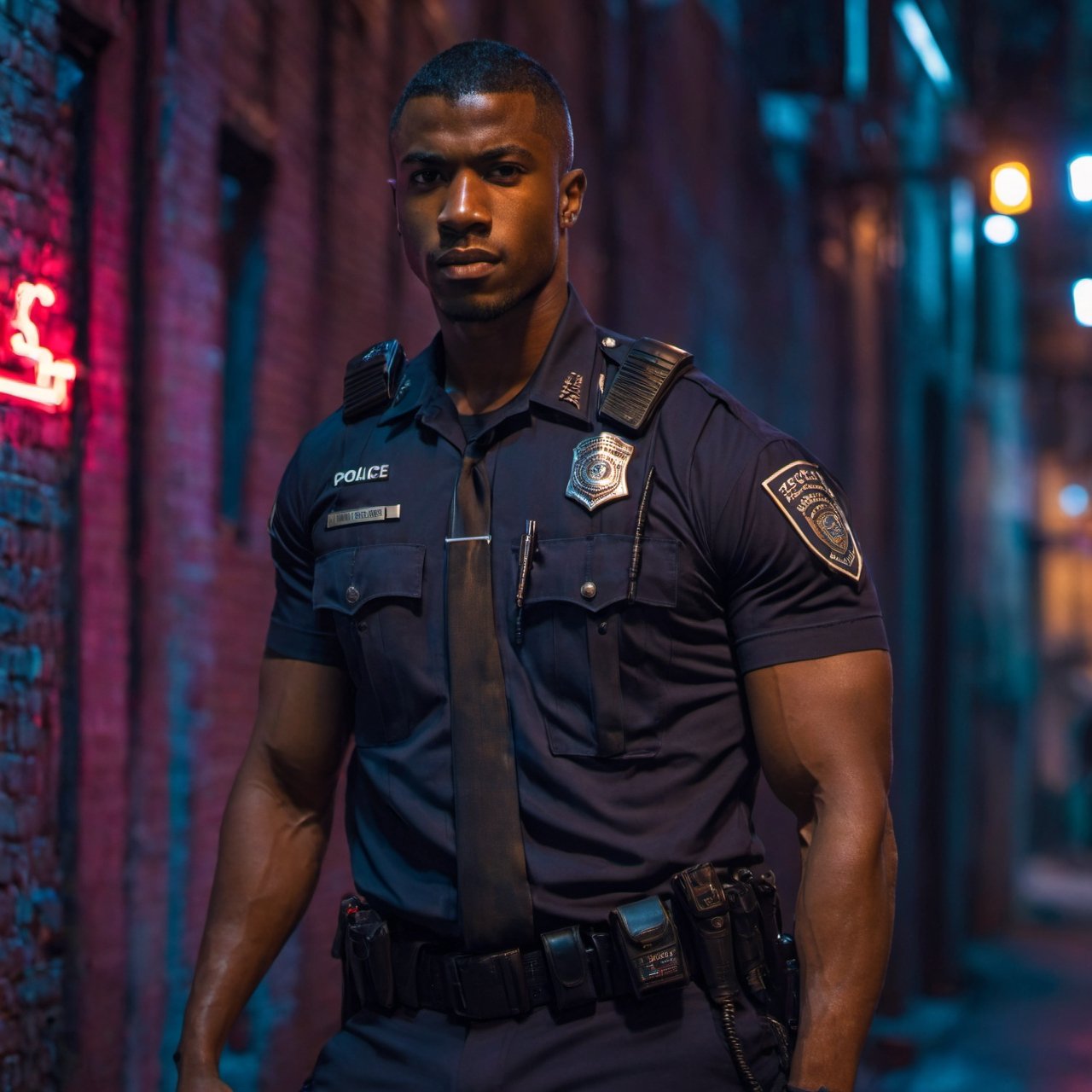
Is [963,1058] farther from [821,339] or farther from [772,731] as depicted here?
[772,731]

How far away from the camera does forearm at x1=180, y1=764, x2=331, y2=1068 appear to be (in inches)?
82.7

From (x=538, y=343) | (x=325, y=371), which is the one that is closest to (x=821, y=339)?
(x=325, y=371)

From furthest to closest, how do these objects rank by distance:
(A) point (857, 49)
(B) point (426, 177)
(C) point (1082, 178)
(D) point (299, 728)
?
1. (C) point (1082, 178)
2. (A) point (857, 49)
3. (D) point (299, 728)
4. (B) point (426, 177)

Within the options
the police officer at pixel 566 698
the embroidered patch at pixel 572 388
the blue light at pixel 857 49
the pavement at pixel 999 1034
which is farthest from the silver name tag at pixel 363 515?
the pavement at pixel 999 1034

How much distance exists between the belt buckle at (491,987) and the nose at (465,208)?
0.92m

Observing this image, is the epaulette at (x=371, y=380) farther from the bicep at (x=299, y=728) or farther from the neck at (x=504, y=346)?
the bicep at (x=299, y=728)

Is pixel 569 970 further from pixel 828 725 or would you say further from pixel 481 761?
pixel 828 725

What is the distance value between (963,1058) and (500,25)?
18.7ft

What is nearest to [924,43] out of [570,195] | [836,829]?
[570,195]

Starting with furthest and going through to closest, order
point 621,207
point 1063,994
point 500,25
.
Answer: point 1063,994 < point 621,207 < point 500,25

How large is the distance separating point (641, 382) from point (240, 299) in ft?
5.55

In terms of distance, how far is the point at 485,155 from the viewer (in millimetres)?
2014

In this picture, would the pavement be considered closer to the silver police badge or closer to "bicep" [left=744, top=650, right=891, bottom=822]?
"bicep" [left=744, top=650, right=891, bottom=822]

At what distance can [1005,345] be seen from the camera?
13.6 meters
